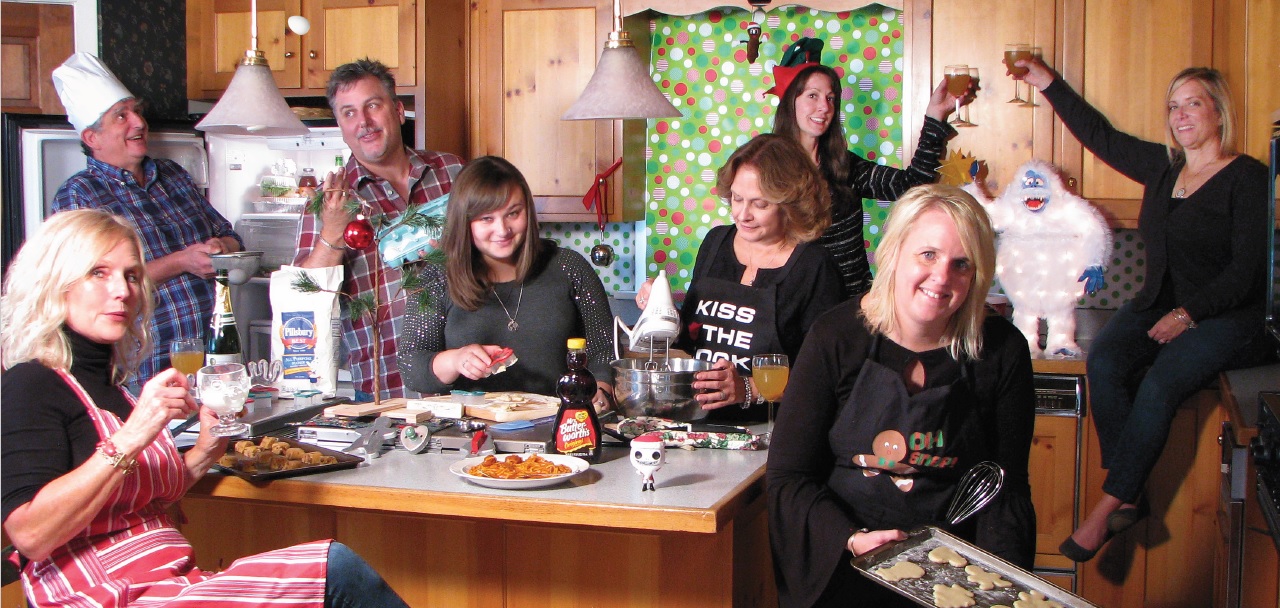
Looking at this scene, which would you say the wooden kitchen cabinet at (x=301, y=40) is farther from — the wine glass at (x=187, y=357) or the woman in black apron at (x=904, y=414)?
the woman in black apron at (x=904, y=414)

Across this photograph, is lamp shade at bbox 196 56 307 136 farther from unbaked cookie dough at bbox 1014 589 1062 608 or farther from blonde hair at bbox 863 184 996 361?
unbaked cookie dough at bbox 1014 589 1062 608

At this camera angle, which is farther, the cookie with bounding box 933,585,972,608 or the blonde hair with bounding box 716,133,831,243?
the blonde hair with bounding box 716,133,831,243

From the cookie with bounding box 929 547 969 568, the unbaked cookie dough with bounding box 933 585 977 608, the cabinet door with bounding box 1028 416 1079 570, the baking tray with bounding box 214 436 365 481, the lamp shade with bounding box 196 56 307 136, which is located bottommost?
the cabinet door with bounding box 1028 416 1079 570

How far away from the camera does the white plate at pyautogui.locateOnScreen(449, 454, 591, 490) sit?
1.88m

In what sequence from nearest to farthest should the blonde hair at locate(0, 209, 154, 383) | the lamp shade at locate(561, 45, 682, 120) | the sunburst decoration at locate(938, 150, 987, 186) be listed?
the blonde hair at locate(0, 209, 154, 383) → the lamp shade at locate(561, 45, 682, 120) → the sunburst decoration at locate(938, 150, 987, 186)

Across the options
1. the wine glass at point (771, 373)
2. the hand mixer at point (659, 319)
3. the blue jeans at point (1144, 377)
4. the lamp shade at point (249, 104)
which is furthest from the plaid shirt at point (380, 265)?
the blue jeans at point (1144, 377)

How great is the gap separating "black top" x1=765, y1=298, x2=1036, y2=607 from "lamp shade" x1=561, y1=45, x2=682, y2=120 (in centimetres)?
120

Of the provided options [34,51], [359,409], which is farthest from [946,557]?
[34,51]

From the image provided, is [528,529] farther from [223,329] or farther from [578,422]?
[223,329]

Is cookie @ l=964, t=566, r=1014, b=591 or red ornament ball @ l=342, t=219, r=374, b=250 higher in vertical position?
red ornament ball @ l=342, t=219, r=374, b=250

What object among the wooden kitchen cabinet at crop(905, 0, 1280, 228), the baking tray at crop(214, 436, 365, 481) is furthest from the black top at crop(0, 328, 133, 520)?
the wooden kitchen cabinet at crop(905, 0, 1280, 228)

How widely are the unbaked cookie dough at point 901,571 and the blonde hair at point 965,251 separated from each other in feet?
1.39

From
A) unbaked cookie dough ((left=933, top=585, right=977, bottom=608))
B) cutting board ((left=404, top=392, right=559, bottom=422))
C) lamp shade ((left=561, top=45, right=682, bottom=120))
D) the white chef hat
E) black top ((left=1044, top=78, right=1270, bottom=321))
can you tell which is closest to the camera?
unbaked cookie dough ((left=933, top=585, right=977, bottom=608))

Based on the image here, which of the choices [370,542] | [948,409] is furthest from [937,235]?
[370,542]
